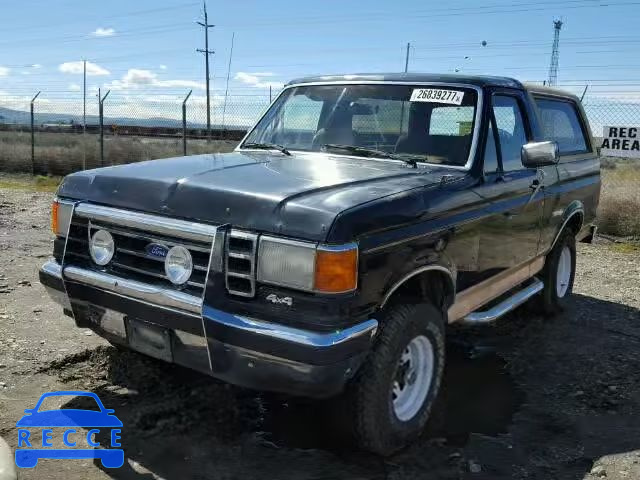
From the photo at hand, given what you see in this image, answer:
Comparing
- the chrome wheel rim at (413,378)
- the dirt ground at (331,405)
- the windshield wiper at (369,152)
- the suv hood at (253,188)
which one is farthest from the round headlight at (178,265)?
the windshield wiper at (369,152)

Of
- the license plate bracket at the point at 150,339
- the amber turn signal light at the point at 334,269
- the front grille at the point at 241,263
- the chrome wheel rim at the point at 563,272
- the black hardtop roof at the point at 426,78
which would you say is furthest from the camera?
the chrome wheel rim at the point at 563,272

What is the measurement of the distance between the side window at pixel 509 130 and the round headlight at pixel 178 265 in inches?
94.2

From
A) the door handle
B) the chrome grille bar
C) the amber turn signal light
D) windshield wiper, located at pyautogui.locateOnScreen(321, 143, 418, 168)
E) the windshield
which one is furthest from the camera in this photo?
the door handle

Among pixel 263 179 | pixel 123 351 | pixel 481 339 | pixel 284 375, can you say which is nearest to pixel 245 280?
pixel 284 375

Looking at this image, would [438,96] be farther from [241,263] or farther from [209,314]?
[209,314]

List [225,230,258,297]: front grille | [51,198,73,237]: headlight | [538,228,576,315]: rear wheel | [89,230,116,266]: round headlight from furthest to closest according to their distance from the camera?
[538,228,576,315]: rear wheel
[51,198,73,237]: headlight
[89,230,116,266]: round headlight
[225,230,258,297]: front grille

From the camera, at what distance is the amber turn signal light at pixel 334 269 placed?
2785mm

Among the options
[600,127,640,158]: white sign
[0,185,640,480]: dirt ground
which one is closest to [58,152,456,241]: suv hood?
[0,185,640,480]: dirt ground

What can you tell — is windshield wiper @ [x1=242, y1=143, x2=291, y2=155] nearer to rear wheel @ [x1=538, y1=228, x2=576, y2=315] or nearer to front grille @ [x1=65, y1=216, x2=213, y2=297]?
front grille @ [x1=65, y1=216, x2=213, y2=297]

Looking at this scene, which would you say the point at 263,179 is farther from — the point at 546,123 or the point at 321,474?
the point at 546,123

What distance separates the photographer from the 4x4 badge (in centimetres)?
288

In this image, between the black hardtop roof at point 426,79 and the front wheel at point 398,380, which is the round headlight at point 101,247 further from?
the black hardtop roof at point 426,79

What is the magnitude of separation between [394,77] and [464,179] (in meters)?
1.09

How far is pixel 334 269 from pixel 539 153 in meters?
2.04
